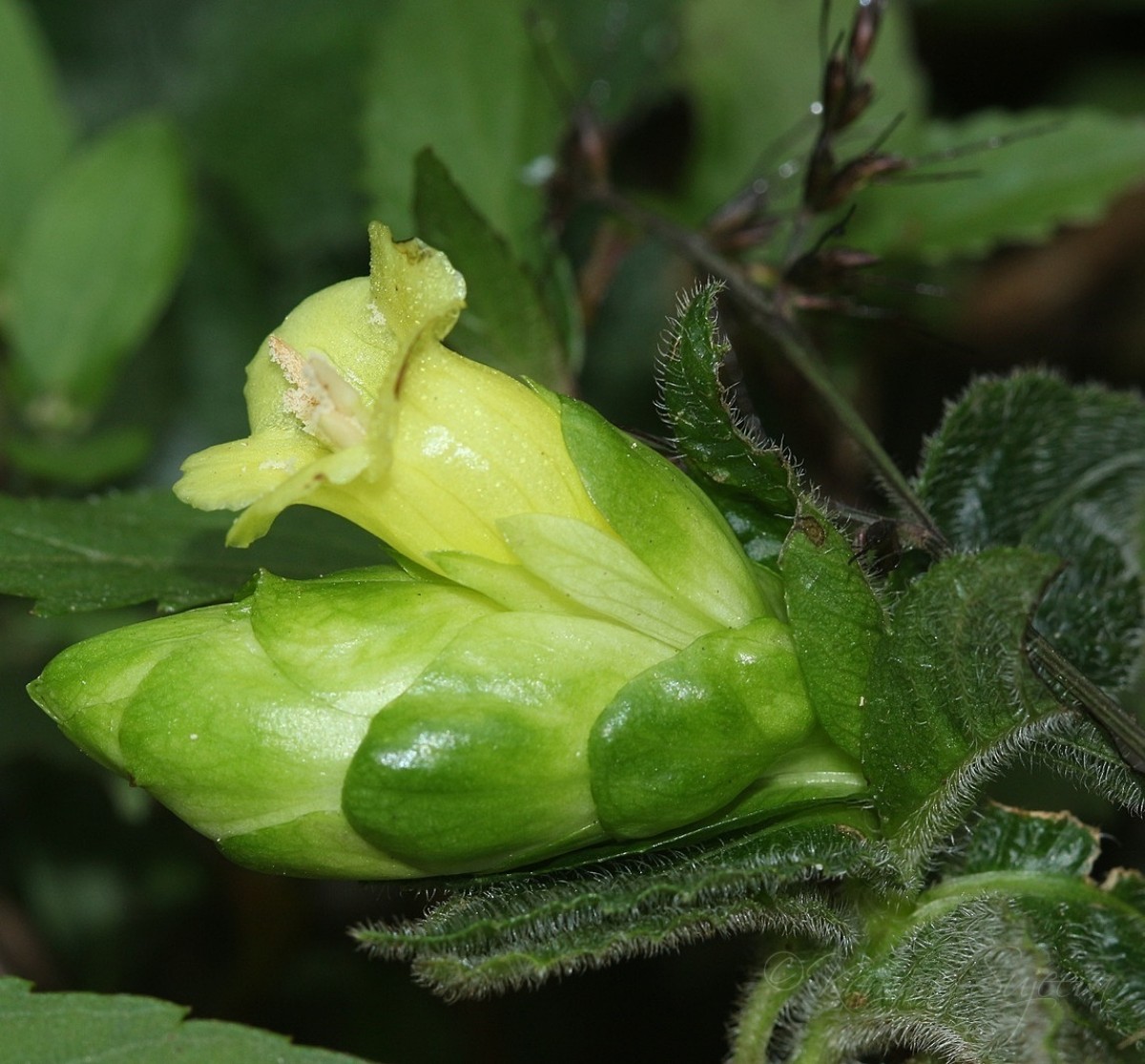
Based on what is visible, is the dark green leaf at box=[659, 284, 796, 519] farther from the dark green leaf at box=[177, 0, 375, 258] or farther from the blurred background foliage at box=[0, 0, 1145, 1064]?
the dark green leaf at box=[177, 0, 375, 258]

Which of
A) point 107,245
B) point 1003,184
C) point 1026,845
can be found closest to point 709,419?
point 1026,845

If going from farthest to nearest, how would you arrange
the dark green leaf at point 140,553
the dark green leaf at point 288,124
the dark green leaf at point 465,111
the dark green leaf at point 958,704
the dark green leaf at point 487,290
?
the dark green leaf at point 288,124, the dark green leaf at point 465,111, the dark green leaf at point 487,290, the dark green leaf at point 140,553, the dark green leaf at point 958,704

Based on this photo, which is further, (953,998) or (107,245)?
(107,245)

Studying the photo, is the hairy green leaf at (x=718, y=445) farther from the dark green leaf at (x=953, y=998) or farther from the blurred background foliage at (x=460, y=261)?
the blurred background foliage at (x=460, y=261)

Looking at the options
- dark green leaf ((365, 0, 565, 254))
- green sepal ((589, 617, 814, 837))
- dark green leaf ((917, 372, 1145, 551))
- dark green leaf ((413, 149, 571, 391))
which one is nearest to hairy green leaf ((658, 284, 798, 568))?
green sepal ((589, 617, 814, 837))

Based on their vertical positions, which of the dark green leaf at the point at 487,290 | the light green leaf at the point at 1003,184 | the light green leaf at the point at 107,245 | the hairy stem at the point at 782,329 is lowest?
the light green leaf at the point at 1003,184

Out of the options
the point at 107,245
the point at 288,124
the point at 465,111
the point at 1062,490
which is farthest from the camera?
the point at 288,124

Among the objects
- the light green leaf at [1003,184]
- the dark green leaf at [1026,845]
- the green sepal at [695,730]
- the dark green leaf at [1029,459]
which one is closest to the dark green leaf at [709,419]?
the green sepal at [695,730]

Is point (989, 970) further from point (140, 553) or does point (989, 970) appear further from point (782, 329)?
point (140, 553)
